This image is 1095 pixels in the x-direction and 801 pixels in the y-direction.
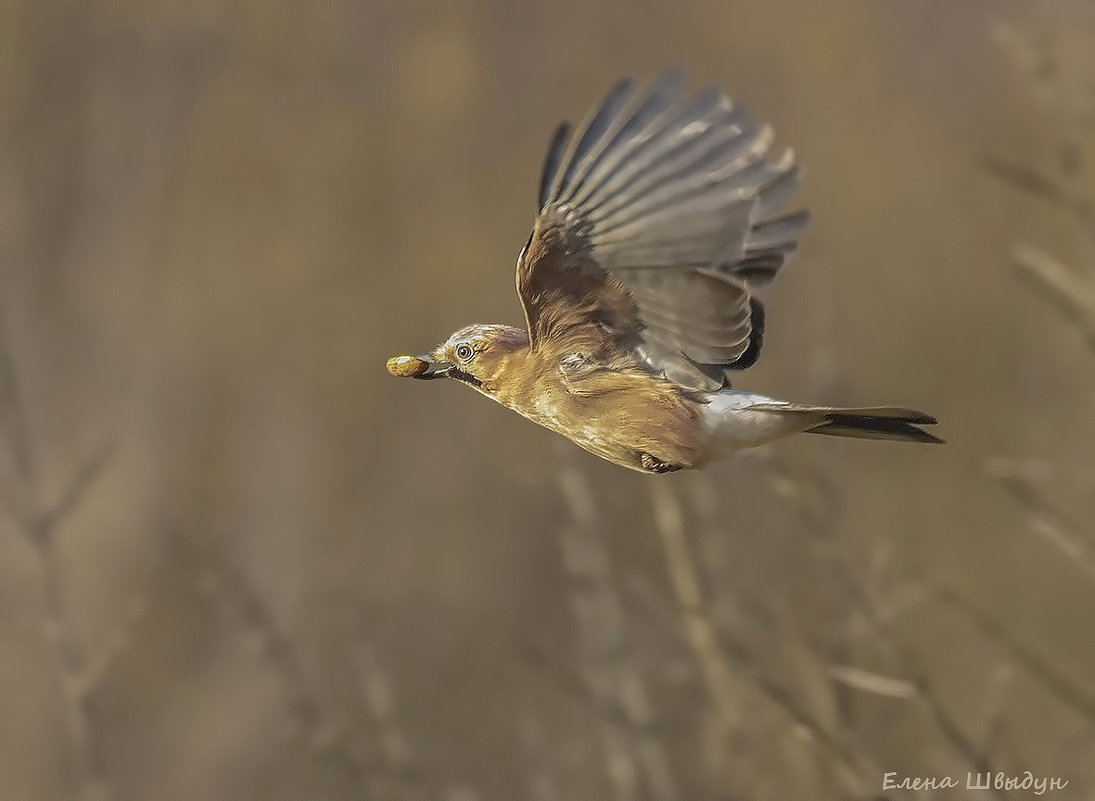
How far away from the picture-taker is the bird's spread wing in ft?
9.33

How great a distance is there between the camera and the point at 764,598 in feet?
15.6

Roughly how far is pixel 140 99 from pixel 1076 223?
22.4ft

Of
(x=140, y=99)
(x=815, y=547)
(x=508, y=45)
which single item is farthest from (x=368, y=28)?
(x=815, y=547)

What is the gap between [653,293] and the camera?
311 centimetres

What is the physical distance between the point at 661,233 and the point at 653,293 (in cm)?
17

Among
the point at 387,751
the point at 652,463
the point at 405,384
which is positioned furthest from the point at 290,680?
the point at 405,384

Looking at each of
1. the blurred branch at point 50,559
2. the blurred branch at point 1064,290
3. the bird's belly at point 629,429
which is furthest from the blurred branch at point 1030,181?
the blurred branch at point 50,559

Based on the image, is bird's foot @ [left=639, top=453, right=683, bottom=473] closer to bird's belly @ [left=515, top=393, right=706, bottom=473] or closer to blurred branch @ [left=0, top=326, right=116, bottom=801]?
bird's belly @ [left=515, top=393, right=706, bottom=473]

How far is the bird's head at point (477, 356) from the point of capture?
3303 mm

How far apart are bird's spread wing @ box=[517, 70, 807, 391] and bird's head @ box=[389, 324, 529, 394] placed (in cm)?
17

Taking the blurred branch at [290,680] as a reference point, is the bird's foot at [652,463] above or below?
above

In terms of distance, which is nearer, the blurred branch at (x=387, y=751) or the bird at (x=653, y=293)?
the bird at (x=653, y=293)

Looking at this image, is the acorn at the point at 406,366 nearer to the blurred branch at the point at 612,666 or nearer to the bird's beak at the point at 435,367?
the bird's beak at the point at 435,367

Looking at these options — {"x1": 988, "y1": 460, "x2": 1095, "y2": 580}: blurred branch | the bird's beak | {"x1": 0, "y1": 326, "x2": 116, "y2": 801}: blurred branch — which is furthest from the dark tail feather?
{"x1": 0, "y1": 326, "x2": 116, "y2": 801}: blurred branch
